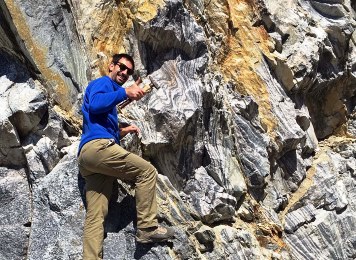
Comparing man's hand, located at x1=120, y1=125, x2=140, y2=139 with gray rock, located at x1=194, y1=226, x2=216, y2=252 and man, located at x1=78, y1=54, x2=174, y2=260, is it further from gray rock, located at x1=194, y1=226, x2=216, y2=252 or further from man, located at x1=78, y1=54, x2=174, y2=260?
gray rock, located at x1=194, y1=226, x2=216, y2=252

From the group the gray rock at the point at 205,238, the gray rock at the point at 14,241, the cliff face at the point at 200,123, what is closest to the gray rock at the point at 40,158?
the cliff face at the point at 200,123

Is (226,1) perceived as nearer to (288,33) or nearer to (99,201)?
(288,33)

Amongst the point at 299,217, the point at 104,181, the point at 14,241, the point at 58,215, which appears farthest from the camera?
the point at 299,217

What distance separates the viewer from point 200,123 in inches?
499

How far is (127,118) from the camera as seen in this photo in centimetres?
1205

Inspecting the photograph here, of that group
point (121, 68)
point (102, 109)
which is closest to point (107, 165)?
point (102, 109)

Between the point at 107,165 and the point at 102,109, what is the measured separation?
88cm

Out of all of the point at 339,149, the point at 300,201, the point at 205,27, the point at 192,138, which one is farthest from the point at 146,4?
the point at 339,149

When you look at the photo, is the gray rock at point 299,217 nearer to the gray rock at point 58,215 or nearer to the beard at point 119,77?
the gray rock at point 58,215

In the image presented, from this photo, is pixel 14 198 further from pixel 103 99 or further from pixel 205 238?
pixel 205 238

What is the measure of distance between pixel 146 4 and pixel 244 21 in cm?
398

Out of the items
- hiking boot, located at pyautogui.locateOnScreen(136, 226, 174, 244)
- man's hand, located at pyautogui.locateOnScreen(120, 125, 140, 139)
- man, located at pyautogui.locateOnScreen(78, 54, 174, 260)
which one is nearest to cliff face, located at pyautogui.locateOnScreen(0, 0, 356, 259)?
hiking boot, located at pyautogui.locateOnScreen(136, 226, 174, 244)

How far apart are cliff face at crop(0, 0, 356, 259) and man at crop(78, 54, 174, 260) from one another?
1.41 feet

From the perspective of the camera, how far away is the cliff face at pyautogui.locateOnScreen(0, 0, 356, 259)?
10216mm
